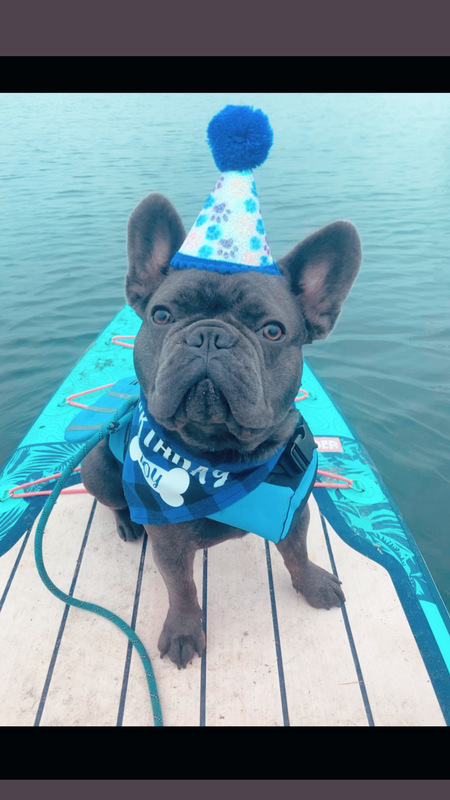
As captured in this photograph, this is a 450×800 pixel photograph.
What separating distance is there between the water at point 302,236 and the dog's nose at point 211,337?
281cm

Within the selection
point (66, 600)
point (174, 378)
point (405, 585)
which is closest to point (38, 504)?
point (66, 600)

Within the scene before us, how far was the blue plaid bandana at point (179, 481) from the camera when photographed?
204cm

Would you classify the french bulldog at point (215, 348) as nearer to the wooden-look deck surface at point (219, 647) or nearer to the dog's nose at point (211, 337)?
the dog's nose at point (211, 337)

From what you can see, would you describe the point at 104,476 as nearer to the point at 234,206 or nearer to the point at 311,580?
the point at 311,580

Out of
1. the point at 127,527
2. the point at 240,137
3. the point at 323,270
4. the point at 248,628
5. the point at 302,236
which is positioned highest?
the point at 240,137

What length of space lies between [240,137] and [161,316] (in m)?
0.71

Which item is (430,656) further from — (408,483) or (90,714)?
(408,483)

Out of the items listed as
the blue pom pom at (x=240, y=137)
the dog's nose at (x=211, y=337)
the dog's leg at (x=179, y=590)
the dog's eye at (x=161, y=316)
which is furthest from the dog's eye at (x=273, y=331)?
the dog's leg at (x=179, y=590)

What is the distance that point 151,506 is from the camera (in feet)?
6.90

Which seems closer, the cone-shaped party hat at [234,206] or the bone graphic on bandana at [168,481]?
the cone-shaped party hat at [234,206]

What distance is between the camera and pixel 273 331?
1.92 meters

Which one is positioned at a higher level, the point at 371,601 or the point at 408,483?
the point at 371,601

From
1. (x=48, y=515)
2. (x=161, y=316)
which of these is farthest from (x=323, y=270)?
(x=48, y=515)

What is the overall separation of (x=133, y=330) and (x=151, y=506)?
3.71m
